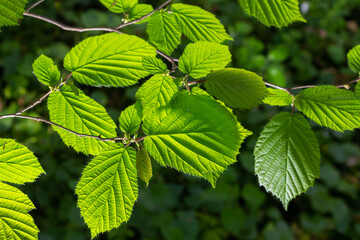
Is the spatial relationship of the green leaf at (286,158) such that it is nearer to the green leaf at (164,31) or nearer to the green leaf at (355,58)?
the green leaf at (355,58)

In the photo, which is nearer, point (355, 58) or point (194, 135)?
point (194, 135)

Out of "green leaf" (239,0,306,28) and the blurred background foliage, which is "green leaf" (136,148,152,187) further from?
the blurred background foliage

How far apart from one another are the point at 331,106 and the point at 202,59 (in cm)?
34

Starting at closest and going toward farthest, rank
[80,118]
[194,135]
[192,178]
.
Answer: [194,135] → [80,118] → [192,178]

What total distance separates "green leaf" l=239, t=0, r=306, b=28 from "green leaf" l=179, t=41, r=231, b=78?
0.16 meters

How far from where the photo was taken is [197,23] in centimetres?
92

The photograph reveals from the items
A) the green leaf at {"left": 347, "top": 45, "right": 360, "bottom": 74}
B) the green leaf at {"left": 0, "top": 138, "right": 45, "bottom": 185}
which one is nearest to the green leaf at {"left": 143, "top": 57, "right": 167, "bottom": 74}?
the green leaf at {"left": 0, "top": 138, "right": 45, "bottom": 185}

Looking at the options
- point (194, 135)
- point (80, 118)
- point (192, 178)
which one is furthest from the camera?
point (192, 178)

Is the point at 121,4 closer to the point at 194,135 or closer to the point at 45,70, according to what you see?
the point at 45,70

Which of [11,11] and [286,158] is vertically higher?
[11,11]

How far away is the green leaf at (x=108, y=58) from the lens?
0.81 m

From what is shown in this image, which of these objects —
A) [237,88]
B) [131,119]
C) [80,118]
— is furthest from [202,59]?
[80,118]

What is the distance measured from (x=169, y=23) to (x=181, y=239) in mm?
1637

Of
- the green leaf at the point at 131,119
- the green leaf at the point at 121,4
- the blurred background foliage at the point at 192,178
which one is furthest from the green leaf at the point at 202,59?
the blurred background foliage at the point at 192,178
